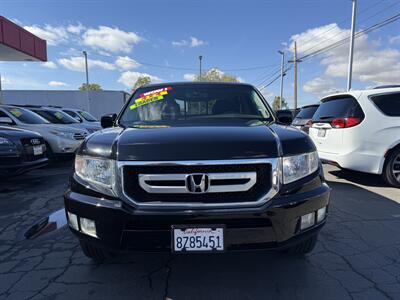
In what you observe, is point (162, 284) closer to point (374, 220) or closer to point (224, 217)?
point (224, 217)

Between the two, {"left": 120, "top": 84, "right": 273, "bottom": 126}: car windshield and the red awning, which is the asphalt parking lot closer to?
{"left": 120, "top": 84, "right": 273, "bottom": 126}: car windshield

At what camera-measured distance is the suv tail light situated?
541 cm

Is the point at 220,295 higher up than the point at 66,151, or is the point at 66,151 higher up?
the point at 66,151

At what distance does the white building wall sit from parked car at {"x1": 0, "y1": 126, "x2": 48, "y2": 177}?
2277 centimetres

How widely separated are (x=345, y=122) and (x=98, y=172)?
182 inches

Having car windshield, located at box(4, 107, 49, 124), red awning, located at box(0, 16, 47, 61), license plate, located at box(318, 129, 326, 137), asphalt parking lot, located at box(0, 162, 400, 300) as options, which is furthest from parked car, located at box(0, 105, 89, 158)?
red awning, located at box(0, 16, 47, 61)

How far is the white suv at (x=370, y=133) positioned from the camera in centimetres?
536

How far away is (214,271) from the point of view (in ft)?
9.09

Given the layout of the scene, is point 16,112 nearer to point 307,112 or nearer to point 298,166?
point 307,112

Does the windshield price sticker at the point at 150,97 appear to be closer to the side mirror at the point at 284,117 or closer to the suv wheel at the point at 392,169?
the side mirror at the point at 284,117

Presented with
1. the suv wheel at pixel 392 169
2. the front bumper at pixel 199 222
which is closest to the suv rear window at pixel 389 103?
the suv wheel at pixel 392 169

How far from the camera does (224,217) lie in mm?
2076

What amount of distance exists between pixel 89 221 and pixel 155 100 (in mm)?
1743

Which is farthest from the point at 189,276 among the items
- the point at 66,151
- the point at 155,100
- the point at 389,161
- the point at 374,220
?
the point at 66,151
